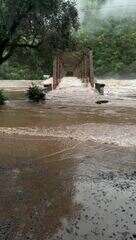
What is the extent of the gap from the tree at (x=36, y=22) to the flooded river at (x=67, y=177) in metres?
2.93

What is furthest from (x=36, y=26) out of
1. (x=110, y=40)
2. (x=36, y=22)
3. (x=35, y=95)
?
(x=110, y=40)

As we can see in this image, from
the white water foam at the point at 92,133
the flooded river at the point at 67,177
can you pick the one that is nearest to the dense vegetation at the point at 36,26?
the flooded river at the point at 67,177

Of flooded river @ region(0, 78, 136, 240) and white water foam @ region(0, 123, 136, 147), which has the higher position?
flooded river @ region(0, 78, 136, 240)

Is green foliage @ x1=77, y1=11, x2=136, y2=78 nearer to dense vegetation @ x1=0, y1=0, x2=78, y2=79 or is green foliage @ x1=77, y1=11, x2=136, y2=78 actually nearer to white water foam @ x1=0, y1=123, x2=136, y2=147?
dense vegetation @ x1=0, y1=0, x2=78, y2=79

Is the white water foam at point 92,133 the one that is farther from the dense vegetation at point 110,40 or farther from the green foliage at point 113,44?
the green foliage at point 113,44

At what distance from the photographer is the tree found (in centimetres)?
1527

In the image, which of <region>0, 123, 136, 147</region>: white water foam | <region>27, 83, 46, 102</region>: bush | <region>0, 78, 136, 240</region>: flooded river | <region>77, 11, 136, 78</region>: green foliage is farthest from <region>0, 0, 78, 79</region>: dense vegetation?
<region>77, 11, 136, 78</region>: green foliage

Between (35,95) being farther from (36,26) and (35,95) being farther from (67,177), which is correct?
(67,177)

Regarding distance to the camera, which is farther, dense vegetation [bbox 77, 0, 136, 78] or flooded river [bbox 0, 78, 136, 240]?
dense vegetation [bbox 77, 0, 136, 78]

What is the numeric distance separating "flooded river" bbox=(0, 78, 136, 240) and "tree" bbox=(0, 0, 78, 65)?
115 inches

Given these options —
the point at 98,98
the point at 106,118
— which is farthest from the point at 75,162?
the point at 98,98

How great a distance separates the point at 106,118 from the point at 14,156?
18.3 ft

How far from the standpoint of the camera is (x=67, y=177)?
7.49 m

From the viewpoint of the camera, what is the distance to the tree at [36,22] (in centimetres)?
1527
